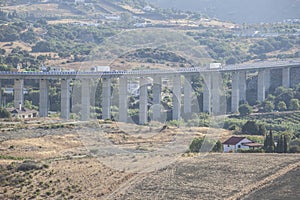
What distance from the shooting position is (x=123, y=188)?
41.4 m

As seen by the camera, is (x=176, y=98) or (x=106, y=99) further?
(x=176, y=98)

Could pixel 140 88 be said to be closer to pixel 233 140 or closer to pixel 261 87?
pixel 261 87

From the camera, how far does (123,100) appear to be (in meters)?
79.4

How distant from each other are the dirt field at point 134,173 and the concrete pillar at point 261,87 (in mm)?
44391

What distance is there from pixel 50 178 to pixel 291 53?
318 feet

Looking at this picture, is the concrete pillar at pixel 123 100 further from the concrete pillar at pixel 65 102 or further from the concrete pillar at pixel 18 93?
the concrete pillar at pixel 18 93

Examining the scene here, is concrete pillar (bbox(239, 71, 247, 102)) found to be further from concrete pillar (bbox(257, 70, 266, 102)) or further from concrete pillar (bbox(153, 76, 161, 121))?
concrete pillar (bbox(153, 76, 161, 121))

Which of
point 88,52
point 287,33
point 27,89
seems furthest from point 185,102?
point 287,33

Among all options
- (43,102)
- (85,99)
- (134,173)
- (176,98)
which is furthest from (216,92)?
(134,173)

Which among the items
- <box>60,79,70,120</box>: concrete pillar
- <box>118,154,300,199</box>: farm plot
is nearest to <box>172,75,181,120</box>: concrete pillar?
<box>60,79,70,120</box>: concrete pillar

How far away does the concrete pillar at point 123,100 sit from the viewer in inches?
3071

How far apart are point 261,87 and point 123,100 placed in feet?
84.9

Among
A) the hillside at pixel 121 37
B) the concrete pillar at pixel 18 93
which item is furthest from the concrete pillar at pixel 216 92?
the concrete pillar at pixel 18 93

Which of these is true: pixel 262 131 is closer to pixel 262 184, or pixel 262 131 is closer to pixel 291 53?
pixel 262 184
